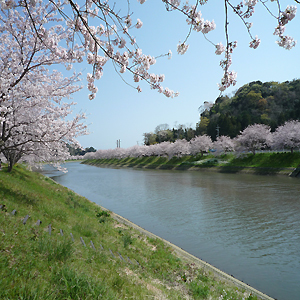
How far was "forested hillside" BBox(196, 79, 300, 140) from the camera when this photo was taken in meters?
69.4

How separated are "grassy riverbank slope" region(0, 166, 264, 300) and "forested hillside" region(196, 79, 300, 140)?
2624 inches

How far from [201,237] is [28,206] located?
24.5 feet

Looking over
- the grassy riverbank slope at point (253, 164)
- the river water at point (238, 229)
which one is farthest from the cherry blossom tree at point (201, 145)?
the river water at point (238, 229)

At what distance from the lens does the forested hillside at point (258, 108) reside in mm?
69438

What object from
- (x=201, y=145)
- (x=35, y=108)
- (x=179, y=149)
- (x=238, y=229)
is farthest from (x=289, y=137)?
(x=35, y=108)

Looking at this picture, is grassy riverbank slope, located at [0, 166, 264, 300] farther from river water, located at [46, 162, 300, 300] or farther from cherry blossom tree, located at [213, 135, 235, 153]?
cherry blossom tree, located at [213, 135, 235, 153]

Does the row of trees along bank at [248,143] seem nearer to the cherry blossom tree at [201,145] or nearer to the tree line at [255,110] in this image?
the cherry blossom tree at [201,145]

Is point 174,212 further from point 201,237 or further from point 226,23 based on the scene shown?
point 226,23

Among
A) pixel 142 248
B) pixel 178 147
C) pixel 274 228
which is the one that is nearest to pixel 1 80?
pixel 142 248

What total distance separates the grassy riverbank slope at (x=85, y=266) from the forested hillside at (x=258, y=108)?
6664cm

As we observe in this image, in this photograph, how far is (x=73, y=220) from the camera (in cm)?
859

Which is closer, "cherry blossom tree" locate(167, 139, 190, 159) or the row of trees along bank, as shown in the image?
the row of trees along bank

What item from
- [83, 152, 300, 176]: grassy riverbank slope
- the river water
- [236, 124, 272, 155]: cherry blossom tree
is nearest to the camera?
the river water

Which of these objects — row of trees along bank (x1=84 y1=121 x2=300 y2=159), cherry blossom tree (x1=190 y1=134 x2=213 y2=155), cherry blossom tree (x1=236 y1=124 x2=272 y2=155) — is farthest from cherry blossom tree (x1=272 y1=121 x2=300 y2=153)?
cherry blossom tree (x1=190 y1=134 x2=213 y2=155)
